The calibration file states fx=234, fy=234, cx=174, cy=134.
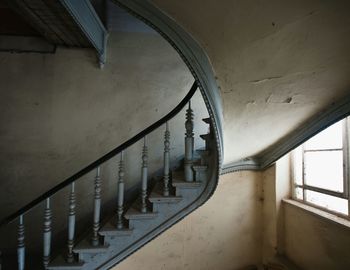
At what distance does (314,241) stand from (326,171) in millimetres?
693

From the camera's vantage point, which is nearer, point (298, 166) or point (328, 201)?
point (328, 201)

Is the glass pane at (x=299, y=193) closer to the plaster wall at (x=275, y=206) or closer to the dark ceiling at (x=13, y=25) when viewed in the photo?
the plaster wall at (x=275, y=206)

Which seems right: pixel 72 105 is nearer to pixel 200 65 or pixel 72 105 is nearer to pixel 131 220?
pixel 131 220

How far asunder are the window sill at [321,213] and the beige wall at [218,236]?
43 cm

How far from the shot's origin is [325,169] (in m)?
2.33

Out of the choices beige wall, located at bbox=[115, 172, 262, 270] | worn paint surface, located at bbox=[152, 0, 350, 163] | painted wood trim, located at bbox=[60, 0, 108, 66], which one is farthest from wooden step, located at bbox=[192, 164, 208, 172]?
painted wood trim, located at bbox=[60, 0, 108, 66]

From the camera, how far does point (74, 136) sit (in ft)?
8.60

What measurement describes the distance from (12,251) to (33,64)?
205 cm

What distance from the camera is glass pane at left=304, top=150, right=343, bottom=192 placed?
2162mm

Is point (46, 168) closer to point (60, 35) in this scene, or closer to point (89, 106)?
point (89, 106)

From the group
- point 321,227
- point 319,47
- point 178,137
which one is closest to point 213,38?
point 319,47

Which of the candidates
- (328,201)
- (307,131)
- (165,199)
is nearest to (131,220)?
A: (165,199)

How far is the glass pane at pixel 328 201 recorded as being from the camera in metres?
2.11

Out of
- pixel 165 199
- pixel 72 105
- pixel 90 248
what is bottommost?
pixel 90 248
